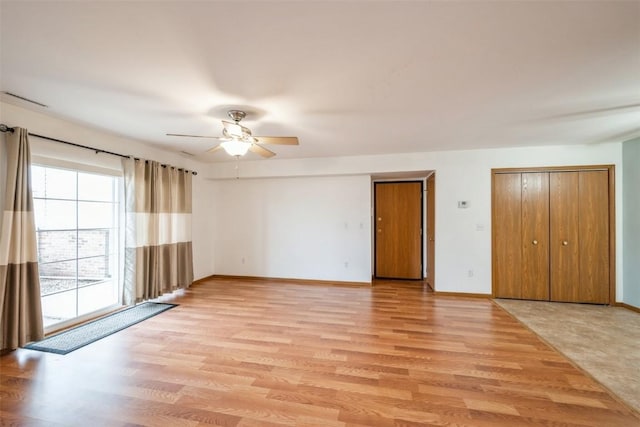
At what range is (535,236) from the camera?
4309 millimetres

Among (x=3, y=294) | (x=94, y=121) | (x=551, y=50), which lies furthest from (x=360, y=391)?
(x=94, y=121)

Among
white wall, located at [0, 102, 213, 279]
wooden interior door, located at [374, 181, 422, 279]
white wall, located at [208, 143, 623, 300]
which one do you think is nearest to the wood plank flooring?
white wall, located at [208, 143, 623, 300]

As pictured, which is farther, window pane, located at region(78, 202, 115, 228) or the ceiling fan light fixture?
window pane, located at region(78, 202, 115, 228)

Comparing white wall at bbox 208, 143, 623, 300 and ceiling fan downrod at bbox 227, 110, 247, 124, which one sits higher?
ceiling fan downrod at bbox 227, 110, 247, 124

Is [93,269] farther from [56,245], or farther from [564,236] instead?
[564,236]

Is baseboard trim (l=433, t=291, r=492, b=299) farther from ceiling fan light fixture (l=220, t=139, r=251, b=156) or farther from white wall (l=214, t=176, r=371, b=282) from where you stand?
ceiling fan light fixture (l=220, t=139, r=251, b=156)

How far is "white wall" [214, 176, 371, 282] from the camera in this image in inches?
210

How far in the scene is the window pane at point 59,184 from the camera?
10.2 ft

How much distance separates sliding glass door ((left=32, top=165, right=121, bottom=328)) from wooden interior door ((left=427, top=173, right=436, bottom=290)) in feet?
16.8

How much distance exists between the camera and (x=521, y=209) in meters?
4.36

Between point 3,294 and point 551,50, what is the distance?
4931 millimetres

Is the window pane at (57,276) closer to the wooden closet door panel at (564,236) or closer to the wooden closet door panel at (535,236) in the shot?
the wooden closet door panel at (535,236)

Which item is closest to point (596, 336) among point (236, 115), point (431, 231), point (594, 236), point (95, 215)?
point (594, 236)

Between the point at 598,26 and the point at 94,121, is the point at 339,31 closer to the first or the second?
the point at 598,26
